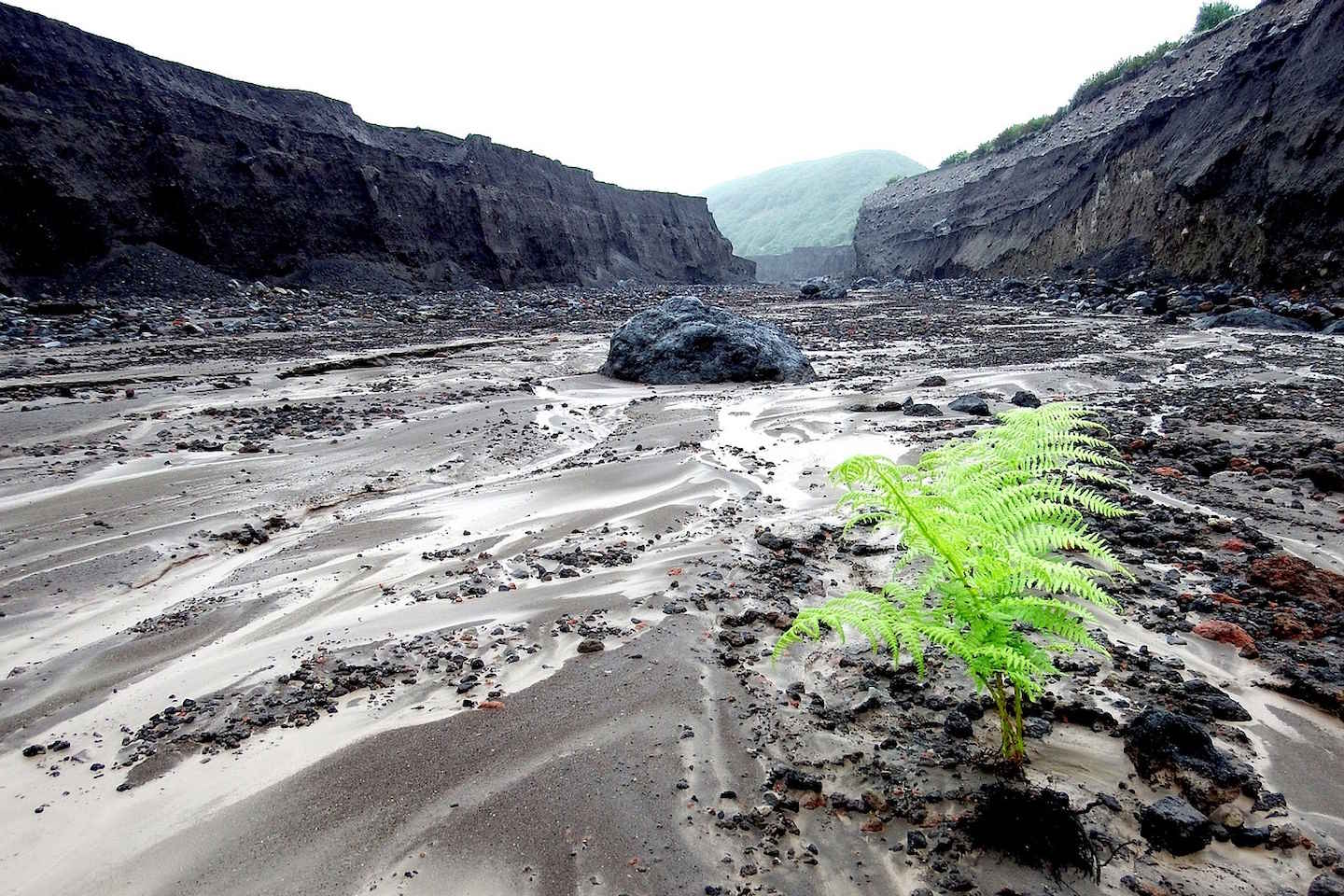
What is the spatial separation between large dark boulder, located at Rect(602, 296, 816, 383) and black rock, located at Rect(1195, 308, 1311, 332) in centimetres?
929

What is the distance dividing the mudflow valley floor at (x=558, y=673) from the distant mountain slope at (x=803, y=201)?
90.5m

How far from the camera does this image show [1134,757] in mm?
1856

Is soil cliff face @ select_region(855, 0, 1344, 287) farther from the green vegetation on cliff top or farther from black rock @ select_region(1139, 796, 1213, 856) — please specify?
black rock @ select_region(1139, 796, 1213, 856)

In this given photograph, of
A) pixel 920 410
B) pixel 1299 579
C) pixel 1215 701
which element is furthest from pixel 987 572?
pixel 920 410

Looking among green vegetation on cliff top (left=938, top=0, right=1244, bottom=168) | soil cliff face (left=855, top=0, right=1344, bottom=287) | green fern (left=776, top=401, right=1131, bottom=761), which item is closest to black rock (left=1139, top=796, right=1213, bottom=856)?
green fern (left=776, top=401, right=1131, bottom=761)

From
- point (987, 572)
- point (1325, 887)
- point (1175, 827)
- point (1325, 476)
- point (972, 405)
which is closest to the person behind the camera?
point (1325, 887)

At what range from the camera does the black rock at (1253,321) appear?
1158cm

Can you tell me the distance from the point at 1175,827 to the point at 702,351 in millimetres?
7829

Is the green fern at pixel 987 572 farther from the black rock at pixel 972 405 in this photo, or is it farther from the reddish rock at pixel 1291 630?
the black rock at pixel 972 405

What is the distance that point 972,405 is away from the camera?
6.32 m

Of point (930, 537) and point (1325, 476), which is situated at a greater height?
point (930, 537)

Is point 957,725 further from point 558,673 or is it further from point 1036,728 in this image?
point 558,673

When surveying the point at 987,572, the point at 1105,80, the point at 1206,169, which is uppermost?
the point at 1105,80

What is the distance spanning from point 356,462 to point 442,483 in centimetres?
89
